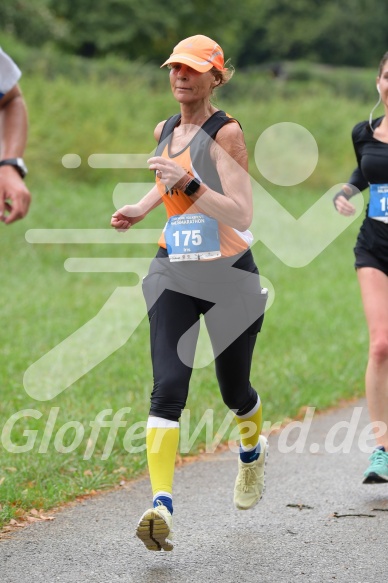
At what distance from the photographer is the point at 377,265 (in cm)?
596

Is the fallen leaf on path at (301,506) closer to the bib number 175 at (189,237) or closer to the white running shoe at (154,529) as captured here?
the white running shoe at (154,529)

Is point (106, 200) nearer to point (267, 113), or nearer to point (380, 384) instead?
point (267, 113)

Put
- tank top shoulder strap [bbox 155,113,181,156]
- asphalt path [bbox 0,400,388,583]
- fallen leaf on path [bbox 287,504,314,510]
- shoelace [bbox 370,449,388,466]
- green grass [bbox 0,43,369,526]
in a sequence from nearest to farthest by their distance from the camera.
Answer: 1. asphalt path [bbox 0,400,388,583]
2. tank top shoulder strap [bbox 155,113,181,156]
3. fallen leaf on path [bbox 287,504,314,510]
4. shoelace [bbox 370,449,388,466]
5. green grass [bbox 0,43,369,526]

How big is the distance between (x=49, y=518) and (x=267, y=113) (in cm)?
2770

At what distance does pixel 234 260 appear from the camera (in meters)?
4.87

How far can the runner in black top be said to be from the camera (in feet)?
19.3

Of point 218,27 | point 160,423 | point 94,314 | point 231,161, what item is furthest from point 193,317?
point 218,27

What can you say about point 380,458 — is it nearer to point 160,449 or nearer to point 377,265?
point 377,265

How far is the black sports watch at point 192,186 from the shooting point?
4438 millimetres

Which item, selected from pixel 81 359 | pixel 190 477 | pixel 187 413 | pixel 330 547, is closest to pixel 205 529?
pixel 330 547

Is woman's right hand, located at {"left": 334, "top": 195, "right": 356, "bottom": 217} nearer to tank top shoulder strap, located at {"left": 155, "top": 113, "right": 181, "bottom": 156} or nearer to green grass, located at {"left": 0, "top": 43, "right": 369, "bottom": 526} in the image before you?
tank top shoulder strap, located at {"left": 155, "top": 113, "right": 181, "bottom": 156}

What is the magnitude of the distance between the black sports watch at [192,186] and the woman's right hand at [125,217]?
1.58 ft

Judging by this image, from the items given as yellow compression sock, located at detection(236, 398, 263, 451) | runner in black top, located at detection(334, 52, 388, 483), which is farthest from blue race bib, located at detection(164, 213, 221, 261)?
runner in black top, located at detection(334, 52, 388, 483)

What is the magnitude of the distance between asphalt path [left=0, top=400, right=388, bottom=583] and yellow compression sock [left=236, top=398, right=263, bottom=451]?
0.37 meters
